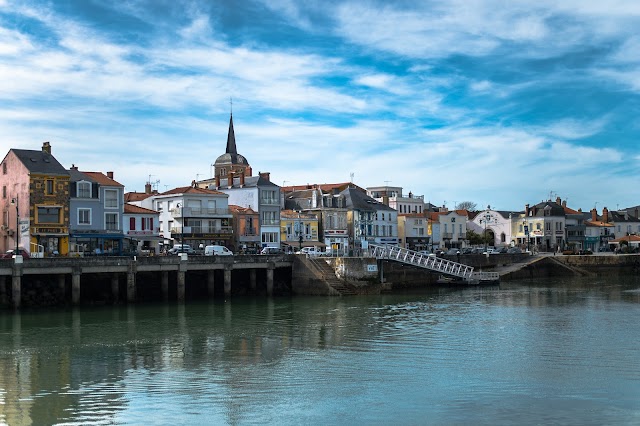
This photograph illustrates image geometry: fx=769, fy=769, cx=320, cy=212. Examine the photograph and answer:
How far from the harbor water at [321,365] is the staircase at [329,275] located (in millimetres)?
7092

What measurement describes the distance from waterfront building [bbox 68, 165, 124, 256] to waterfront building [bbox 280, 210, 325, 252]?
23.7m

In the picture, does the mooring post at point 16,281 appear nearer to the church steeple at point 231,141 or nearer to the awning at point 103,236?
the awning at point 103,236

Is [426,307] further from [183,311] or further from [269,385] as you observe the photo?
[269,385]

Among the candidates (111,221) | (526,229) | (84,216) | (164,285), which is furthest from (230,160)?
(164,285)

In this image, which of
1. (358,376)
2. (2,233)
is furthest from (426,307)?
(2,233)

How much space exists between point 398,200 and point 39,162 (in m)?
62.8

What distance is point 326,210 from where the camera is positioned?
88500 mm

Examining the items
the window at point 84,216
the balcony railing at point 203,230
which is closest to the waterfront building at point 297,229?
the balcony railing at point 203,230

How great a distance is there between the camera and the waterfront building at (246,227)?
77500mm

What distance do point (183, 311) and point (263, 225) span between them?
35315mm

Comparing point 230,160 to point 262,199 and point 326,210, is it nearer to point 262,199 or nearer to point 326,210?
point 326,210

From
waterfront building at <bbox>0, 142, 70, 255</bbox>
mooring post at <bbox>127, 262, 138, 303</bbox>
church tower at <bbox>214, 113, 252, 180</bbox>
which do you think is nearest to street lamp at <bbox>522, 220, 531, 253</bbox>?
church tower at <bbox>214, 113, 252, 180</bbox>

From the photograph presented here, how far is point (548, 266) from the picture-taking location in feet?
268

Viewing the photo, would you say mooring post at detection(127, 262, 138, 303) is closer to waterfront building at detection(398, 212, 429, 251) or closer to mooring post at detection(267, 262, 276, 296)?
mooring post at detection(267, 262, 276, 296)
